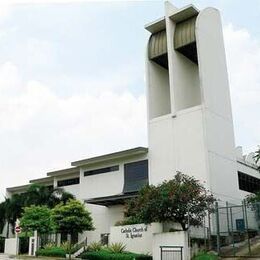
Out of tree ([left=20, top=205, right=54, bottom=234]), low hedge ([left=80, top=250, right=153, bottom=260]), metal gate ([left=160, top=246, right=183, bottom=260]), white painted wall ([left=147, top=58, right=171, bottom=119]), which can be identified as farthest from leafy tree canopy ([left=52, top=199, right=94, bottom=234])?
white painted wall ([left=147, top=58, right=171, bottom=119])

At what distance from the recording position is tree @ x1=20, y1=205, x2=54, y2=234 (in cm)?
4291

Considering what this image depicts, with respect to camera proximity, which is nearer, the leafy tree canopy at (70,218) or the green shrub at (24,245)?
the leafy tree canopy at (70,218)

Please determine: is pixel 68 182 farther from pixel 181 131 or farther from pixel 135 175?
pixel 181 131

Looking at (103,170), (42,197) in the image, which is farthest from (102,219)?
(42,197)

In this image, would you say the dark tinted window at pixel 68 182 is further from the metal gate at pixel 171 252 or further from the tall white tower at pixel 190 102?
the metal gate at pixel 171 252

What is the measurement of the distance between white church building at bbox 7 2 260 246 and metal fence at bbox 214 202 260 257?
175 inches

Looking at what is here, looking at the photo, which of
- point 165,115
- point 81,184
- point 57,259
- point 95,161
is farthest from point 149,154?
point 57,259

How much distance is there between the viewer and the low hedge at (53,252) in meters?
35.7

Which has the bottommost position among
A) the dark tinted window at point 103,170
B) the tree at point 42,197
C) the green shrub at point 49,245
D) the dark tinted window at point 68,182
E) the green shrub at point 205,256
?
the green shrub at point 205,256

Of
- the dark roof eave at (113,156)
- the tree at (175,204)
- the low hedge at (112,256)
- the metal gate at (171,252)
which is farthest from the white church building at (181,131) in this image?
the low hedge at (112,256)

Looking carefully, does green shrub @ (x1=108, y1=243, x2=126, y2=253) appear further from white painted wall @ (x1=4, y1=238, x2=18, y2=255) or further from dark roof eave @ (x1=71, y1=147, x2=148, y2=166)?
white painted wall @ (x1=4, y1=238, x2=18, y2=255)

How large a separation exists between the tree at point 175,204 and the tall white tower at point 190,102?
6.74 m

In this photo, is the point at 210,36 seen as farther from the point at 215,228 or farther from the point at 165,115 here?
the point at 215,228

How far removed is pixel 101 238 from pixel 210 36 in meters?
22.6
